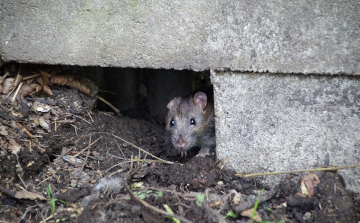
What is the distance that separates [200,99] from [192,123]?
0.33m

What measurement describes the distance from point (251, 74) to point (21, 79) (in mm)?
2620

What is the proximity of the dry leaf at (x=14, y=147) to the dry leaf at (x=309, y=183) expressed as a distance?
112 inches

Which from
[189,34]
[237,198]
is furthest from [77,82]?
[237,198]

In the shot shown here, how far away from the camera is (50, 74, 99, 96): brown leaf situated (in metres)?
4.35

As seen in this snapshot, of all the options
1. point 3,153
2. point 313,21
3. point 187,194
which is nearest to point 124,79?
point 3,153

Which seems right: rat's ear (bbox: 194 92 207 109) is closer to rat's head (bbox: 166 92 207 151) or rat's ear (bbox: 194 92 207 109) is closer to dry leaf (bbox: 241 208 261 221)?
rat's head (bbox: 166 92 207 151)

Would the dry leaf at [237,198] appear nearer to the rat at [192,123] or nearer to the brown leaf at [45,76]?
the rat at [192,123]

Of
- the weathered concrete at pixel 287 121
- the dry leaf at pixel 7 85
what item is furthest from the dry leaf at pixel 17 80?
the weathered concrete at pixel 287 121

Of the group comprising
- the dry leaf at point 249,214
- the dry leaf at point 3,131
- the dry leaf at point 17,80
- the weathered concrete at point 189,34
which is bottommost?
the dry leaf at point 249,214

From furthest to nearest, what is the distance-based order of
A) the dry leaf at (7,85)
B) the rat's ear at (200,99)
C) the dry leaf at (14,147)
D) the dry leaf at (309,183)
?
1. the rat's ear at (200,99)
2. the dry leaf at (7,85)
3. the dry leaf at (14,147)
4. the dry leaf at (309,183)

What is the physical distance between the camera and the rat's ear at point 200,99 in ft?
15.0

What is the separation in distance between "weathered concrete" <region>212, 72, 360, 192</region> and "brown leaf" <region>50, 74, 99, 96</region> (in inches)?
70.6

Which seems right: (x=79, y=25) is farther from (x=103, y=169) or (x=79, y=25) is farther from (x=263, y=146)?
(x=263, y=146)

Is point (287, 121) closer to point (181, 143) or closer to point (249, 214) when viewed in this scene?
point (249, 214)
